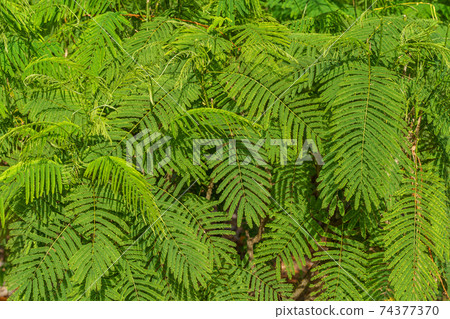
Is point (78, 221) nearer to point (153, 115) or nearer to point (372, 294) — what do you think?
point (153, 115)

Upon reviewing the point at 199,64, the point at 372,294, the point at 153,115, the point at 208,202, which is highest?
the point at 199,64

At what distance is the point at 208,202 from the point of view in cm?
196

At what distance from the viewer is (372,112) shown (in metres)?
1.67

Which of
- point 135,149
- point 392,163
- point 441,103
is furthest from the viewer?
point 441,103

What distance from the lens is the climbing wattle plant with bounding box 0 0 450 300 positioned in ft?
5.51

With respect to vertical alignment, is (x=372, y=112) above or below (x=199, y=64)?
below

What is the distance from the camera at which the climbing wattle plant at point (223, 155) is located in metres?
1.68

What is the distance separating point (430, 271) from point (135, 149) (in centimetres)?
137

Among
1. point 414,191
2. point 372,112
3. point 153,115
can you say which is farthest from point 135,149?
point 414,191

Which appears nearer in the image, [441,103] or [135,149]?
[135,149]

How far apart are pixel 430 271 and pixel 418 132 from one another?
Result: 63 centimetres

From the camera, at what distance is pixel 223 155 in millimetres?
1815

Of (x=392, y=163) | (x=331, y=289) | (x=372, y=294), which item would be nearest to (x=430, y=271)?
(x=372, y=294)

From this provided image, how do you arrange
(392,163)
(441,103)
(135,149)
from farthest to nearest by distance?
(441,103), (135,149), (392,163)
